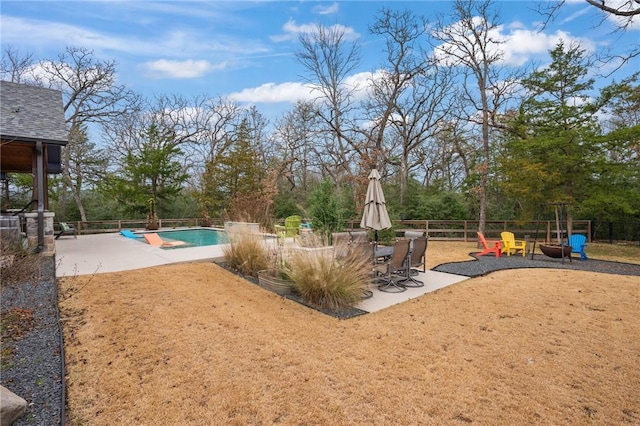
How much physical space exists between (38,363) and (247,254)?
12.7ft

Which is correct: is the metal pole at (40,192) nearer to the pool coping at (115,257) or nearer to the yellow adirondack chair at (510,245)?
the pool coping at (115,257)

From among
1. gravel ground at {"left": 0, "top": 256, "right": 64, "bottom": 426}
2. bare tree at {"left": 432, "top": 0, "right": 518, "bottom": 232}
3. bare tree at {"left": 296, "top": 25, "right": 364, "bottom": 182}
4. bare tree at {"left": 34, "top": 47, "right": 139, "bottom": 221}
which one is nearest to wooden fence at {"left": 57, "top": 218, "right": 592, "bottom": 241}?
bare tree at {"left": 432, "top": 0, "right": 518, "bottom": 232}

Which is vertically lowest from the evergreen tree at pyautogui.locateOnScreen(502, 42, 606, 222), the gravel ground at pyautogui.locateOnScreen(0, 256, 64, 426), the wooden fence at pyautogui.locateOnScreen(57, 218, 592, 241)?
the gravel ground at pyautogui.locateOnScreen(0, 256, 64, 426)

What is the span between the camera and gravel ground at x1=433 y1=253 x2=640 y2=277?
7031 millimetres

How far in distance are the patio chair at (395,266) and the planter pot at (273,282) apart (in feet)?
5.10

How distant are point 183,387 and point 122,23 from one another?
22.4ft

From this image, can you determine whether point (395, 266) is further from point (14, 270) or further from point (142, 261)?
point (14, 270)

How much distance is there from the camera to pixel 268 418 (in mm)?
2174

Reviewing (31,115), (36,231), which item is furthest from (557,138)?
(31,115)

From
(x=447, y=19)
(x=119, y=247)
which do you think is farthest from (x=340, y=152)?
(x=119, y=247)

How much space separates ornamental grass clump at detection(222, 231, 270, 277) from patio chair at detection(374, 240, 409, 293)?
2.11 metres

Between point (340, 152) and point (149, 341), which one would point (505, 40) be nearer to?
point (340, 152)

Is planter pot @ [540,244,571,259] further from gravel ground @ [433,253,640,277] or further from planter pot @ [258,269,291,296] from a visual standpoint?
planter pot @ [258,269,291,296]

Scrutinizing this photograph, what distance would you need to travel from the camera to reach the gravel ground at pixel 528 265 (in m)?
7.03
